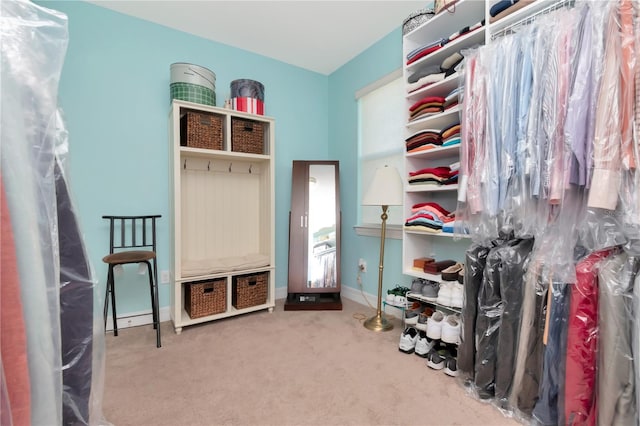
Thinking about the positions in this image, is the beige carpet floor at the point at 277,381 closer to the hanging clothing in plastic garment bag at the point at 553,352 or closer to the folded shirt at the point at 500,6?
the hanging clothing in plastic garment bag at the point at 553,352

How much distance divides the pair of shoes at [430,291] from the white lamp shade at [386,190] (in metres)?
0.57

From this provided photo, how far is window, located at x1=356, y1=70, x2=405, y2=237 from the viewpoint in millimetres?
2660

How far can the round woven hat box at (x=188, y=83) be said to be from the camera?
91.1 inches

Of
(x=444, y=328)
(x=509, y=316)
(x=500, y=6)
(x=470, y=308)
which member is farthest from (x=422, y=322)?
(x=500, y=6)

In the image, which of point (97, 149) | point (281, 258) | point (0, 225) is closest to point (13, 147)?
point (0, 225)

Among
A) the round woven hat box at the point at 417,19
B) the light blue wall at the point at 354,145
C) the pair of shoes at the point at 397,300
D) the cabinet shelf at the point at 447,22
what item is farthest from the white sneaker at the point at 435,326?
the round woven hat box at the point at 417,19

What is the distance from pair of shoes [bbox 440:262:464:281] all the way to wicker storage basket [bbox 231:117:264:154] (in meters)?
1.72

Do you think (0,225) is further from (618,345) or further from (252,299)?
(252,299)

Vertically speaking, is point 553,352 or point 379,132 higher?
point 379,132

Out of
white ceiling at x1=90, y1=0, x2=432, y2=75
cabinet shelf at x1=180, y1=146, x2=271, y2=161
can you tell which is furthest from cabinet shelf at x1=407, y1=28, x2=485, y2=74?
cabinet shelf at x1=180, y1=146, x2=271, y2=161

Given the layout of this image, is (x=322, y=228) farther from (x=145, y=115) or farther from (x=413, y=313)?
(x=145, y=115)

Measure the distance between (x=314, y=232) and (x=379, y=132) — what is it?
43.2 inches

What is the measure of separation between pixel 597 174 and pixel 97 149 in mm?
2887

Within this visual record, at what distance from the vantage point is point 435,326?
1797 millimetres
